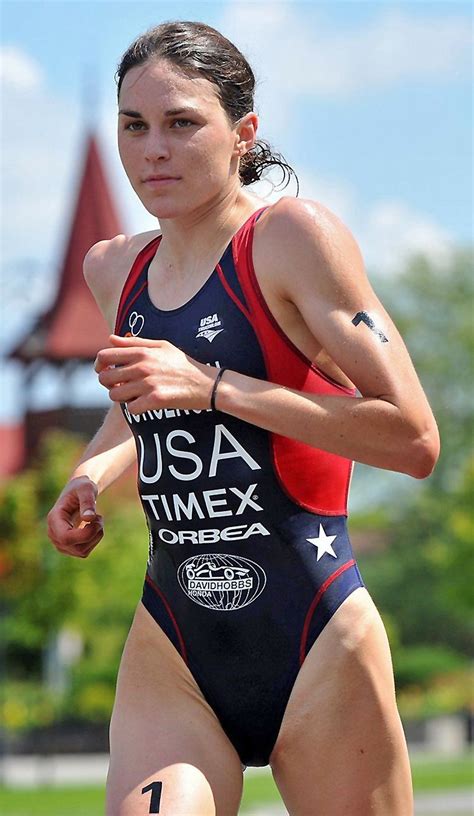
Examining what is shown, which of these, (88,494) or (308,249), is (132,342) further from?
(88,494)

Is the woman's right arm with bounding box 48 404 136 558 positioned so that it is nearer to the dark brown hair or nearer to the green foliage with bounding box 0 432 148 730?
the dark brown hair

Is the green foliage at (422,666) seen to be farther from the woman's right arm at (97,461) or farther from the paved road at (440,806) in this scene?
the woman's right arm at (97,461)

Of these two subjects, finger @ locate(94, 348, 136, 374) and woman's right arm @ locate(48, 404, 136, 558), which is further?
woman's right arm @ locate(48, 404, 136, 558)

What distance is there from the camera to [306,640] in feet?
12.8

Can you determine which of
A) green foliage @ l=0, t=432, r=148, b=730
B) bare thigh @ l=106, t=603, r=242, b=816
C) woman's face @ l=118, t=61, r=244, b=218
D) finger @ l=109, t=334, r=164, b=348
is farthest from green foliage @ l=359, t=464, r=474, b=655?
finger @ l=109, t=334, r=164, b=348

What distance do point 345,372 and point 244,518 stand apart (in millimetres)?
466

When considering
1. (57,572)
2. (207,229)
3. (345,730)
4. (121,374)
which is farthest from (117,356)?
(57,572)

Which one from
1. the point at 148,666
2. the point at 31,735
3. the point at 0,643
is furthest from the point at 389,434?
the point at 0,643

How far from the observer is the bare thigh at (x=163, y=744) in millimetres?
3764

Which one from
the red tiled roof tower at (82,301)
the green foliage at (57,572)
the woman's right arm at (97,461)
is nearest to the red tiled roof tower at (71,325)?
the red tiled roof tower at (82,301)

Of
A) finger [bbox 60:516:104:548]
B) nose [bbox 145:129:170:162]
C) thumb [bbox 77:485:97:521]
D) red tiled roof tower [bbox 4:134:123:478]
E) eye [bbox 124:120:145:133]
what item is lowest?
finger [bbox 60:516:104:548]

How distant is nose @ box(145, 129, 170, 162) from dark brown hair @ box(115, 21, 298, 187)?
183mm

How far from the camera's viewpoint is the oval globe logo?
392 centimetres

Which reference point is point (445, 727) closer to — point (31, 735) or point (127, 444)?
point (31, 735)
